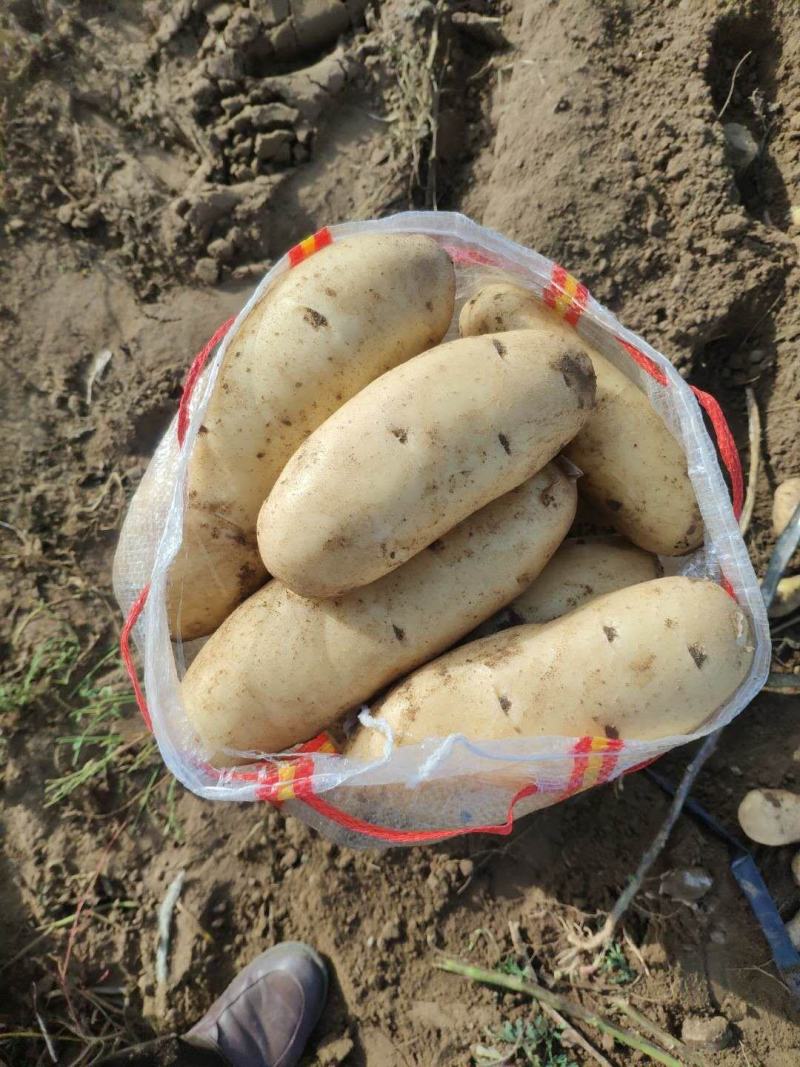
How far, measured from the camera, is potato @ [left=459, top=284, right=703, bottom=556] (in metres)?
1.31

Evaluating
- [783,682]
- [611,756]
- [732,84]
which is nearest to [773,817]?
[783,682]

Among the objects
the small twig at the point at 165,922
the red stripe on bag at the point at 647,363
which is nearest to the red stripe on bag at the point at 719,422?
the red stripe on bag at the point at 647,363

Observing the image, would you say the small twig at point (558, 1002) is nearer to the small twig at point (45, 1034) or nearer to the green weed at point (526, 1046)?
the green weed at point (526, 1046)

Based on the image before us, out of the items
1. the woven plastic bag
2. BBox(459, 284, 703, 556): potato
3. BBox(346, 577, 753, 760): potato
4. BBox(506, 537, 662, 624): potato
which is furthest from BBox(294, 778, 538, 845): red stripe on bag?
BBox(459, 284, 703, 556): potato

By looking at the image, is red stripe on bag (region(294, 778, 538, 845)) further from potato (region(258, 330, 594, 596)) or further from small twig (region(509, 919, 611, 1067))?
small twig (region(509, 919, 611, 1067))

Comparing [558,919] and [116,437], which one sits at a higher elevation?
[116,437]

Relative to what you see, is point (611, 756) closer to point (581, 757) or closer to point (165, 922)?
point (581, 757)

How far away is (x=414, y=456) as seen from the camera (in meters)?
1.11

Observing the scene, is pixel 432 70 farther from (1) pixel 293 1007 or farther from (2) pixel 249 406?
(1) pixel 293 1007

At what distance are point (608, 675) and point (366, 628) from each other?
440mm

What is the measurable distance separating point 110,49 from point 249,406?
5.02 ft

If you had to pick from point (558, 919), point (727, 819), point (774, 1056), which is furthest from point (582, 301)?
point (774, 1056)

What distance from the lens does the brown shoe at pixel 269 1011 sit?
1476mm

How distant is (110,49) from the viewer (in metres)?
1.99
